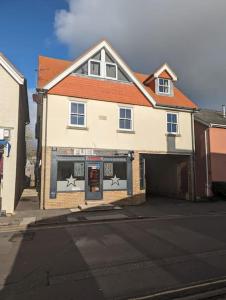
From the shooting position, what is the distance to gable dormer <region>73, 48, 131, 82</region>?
18.4 m

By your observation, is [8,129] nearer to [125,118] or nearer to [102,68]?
[125,118]

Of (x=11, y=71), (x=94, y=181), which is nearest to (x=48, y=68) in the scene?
(x=11, y=71)

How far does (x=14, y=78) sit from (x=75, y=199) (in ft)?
23.9

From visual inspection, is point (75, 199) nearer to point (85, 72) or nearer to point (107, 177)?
point (107, 177)

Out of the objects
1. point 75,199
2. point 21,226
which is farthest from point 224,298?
point 75,199

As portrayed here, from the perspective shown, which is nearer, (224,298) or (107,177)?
(224,298)

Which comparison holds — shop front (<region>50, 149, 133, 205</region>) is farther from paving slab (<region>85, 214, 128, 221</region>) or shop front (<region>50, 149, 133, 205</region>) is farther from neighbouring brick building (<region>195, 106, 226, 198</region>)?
neighbouring brick building (<region>195, 106, 226, 198</region>)

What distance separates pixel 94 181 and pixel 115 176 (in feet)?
4.50

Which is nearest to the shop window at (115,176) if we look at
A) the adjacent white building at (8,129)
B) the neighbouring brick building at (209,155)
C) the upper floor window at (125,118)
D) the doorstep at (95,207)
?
the doorstep at (95,207)

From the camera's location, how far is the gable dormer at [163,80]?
21.4 metres

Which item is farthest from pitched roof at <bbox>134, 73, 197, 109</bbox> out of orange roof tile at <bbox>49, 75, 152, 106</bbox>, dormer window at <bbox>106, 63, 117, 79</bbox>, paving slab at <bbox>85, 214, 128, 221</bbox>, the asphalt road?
the asphalt road

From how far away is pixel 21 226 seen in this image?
1145 centimetres

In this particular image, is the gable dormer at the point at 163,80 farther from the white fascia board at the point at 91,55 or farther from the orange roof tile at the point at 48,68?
the orange roof tile at the point at 48,68

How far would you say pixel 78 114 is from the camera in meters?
17.3
